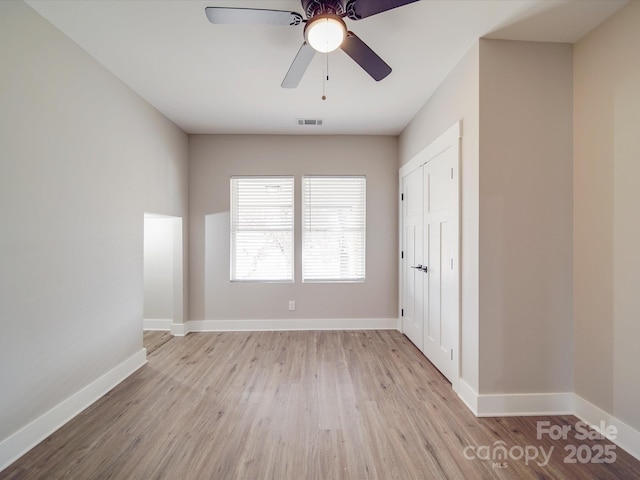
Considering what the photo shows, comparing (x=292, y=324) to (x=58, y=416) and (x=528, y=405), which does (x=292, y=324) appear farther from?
(x=528, y=405)

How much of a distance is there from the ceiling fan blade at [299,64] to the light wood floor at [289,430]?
243cm

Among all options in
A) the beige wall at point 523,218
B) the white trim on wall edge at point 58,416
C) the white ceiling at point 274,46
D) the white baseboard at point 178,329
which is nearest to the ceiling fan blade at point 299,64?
the white ceiling at point 274,46

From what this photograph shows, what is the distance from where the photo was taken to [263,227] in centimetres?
407

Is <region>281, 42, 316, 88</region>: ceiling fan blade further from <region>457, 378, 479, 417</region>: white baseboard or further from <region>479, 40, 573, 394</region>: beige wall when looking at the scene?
<region>457, 378, 479, 417</region>: white baseboard

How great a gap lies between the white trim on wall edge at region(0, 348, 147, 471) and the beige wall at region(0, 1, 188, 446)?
4 cm

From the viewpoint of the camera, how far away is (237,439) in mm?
1858

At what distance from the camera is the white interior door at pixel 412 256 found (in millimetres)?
3307

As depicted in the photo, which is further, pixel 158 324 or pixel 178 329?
pixel 158 324

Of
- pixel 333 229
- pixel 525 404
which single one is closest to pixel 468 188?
pixel 525 404

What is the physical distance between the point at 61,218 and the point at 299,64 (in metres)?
1.97

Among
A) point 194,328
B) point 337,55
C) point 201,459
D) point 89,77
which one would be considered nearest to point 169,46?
point 89,77

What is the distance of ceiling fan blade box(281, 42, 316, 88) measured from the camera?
179 centimetres

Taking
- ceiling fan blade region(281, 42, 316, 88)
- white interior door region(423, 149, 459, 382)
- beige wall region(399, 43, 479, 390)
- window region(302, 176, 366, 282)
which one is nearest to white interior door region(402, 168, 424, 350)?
white interior door region(423, 149, 459, 382)

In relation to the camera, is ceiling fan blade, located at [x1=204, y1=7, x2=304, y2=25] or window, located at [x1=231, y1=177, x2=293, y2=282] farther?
window, located at [x1=231, y1=177, x2=293, y2=282]
